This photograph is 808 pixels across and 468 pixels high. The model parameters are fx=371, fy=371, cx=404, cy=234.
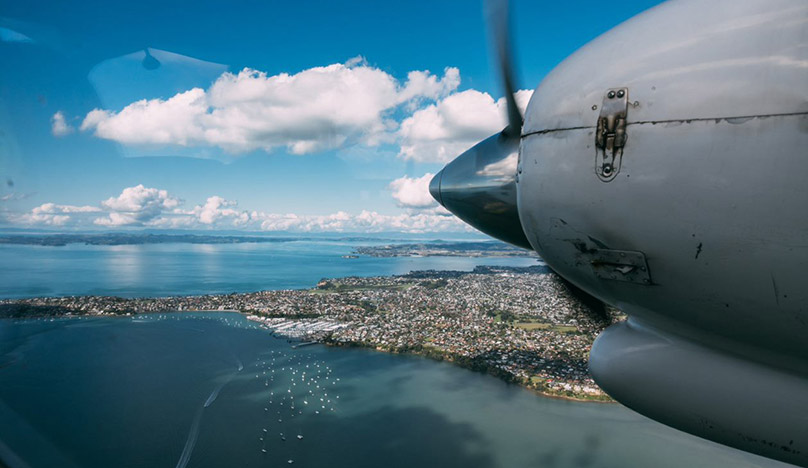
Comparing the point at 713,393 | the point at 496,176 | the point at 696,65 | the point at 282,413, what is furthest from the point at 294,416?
the point at 696,65

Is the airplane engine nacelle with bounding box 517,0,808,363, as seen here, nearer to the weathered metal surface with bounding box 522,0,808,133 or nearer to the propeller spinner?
the weathered metal surface with bounding box 522,0,808,133

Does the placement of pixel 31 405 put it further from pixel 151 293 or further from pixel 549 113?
pixel 151 293

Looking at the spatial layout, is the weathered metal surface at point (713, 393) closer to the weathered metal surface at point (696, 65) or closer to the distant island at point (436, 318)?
the weathered metal surface at point (696, 65)

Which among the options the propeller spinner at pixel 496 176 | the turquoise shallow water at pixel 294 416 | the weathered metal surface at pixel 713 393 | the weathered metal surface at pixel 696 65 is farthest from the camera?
the turquoise shallow water at pixel 294 416

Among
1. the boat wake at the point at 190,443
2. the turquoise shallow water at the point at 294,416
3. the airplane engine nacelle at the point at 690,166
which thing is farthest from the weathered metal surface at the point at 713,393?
the boat wake at the point at 190,443

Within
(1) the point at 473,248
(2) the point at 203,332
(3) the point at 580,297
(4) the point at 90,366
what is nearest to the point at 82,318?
(2) the point at 203,332

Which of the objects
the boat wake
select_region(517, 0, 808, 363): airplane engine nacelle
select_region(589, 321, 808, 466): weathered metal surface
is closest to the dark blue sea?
the boat wake

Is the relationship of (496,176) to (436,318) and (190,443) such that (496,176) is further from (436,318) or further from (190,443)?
(436,318)
